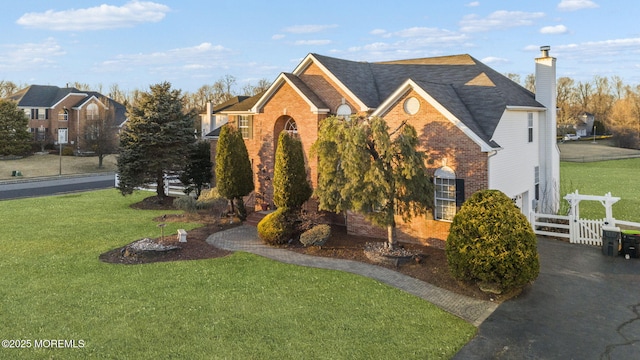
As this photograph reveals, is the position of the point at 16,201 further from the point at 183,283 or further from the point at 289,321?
the point at 289,321

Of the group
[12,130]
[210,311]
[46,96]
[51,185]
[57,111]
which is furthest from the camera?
[46,96]

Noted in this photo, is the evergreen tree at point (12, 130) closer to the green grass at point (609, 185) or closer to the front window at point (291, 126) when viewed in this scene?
the front window at point (291, 126)

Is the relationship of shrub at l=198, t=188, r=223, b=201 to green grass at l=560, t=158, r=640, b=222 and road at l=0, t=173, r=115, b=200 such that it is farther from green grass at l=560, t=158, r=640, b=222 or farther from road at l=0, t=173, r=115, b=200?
green grass at l=560, t=158, r=640, b=222

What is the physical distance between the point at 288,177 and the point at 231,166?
14.6 ft

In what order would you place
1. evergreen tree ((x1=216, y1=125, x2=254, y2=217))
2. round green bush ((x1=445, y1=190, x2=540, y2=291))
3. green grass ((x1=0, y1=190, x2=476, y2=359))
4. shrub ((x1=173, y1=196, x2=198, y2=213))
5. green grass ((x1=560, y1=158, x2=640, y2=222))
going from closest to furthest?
1. green grass ((x1=0, y1=190, x2=476, y2=359))
2. round green bush ((x1=445, y1=190, x2=540, y2=291))
3. evergreen tree ((x1=216, y1=125, x2=254, y2=217))
4. shrub ((x1=173, y1=196, x2=198, y2=213))
5. green grass ((x1=560, y1=158, x2=640, y2=222))

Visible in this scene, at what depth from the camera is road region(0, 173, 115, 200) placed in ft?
113

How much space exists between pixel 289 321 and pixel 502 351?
4847 mm

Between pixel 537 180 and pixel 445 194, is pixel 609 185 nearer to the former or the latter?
pixel 537 180

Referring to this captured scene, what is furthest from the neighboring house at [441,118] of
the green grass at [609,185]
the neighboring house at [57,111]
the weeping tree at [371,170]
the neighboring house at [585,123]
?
the neighboring house at [585,123]

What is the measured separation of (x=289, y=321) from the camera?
10227 mm

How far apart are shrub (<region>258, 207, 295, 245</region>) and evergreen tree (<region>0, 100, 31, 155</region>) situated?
50.5 metres

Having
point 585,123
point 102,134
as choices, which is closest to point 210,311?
point 102,134

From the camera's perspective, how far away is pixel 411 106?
55.5 feet

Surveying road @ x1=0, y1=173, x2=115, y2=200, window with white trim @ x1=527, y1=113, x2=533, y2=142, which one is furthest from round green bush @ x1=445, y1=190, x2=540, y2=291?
road @ x1=0, y1=173, x2=115, y2=200
